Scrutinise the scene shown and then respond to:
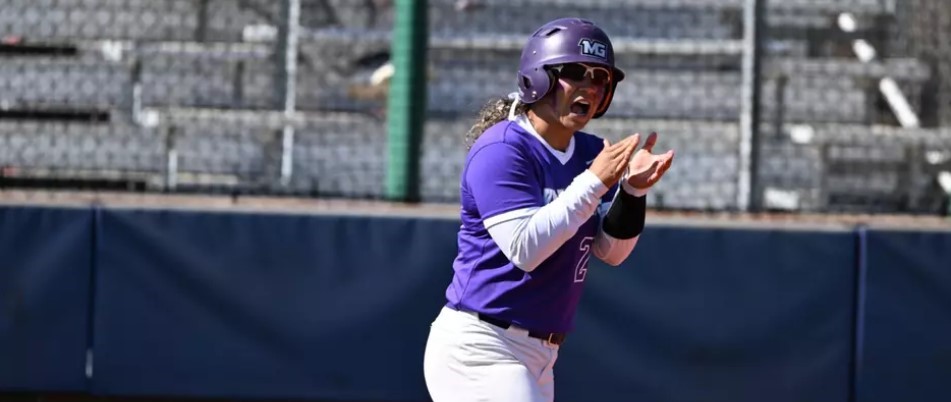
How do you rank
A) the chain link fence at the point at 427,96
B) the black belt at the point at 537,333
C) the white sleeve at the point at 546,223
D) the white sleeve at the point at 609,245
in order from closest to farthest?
1. the white sleeve at the point at 546,223
2. the black belt at the point at 537,333
3. the white sleeve at the point at 609,245
4. the chain link fence at the point at 427,96

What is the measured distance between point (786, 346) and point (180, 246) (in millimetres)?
2922

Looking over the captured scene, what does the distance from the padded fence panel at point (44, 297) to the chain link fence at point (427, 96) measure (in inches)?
18.8

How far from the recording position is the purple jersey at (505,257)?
3324mm

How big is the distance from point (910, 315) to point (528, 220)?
356 cm

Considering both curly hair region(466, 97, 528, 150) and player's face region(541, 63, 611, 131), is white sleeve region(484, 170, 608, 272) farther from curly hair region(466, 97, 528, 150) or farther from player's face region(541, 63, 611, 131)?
curly hair region(466, 97, 528, 150)

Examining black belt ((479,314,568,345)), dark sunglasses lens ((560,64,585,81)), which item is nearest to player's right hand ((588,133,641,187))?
dark sunglasses lens ((560,64,585,81))

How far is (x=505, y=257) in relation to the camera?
3.43 meters

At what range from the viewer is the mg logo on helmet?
132 inches

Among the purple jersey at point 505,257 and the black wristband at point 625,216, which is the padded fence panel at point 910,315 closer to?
the black wristband at point 625,216

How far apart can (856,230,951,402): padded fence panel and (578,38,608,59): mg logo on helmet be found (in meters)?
3.22

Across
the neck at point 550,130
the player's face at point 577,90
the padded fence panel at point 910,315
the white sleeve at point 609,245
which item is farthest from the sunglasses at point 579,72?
the padded fence panel at point 910,315

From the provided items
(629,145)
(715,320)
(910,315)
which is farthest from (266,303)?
(629,145)

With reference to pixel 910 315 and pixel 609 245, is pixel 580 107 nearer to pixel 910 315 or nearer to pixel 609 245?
pixel 609 245

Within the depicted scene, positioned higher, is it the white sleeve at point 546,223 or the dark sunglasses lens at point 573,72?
the dark sunglasses lens at point 573,72
